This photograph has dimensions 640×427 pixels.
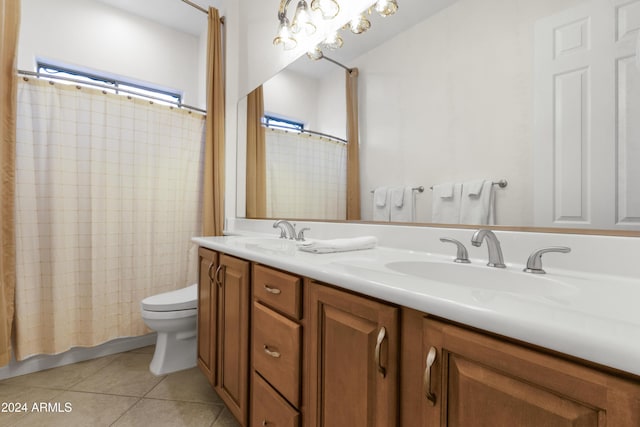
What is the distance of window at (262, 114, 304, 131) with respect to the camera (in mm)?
1864

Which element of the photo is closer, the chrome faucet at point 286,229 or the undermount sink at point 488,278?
the undermount sink at point 488,278

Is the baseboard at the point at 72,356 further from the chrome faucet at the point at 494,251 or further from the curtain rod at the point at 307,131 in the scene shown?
the chrome faucet at the point at 494,251

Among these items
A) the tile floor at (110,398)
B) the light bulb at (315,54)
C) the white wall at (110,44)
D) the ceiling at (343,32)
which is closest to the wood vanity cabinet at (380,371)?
the tile floor at (110,398)

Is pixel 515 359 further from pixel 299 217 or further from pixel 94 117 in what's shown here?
pixel 94 117

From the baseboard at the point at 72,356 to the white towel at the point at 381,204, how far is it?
78.6 inches

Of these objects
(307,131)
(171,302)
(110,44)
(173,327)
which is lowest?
(173,327)

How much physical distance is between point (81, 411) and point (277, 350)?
4.22ft

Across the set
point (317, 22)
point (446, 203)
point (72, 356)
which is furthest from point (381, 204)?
point (72, 356)

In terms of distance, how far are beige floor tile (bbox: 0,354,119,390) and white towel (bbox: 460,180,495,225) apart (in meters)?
2.27

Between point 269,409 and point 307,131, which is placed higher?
point 307,131

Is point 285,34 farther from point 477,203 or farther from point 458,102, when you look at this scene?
point 477,203

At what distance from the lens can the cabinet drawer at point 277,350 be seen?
2.87ft

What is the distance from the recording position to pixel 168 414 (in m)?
1.46

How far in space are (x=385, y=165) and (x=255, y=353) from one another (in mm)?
912
